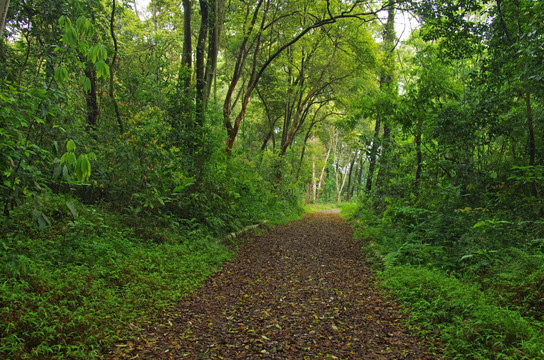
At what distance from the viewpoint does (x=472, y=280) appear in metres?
4.46

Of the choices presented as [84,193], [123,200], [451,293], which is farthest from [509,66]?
[84,193]

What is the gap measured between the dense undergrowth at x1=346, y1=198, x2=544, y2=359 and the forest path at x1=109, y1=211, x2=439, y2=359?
0.38 meters

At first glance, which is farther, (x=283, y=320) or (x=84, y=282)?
(x=283, y=320)

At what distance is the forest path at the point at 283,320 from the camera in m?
3.17

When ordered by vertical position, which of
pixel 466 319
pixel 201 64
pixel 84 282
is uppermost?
pixel 201 64

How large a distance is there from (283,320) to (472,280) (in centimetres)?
280

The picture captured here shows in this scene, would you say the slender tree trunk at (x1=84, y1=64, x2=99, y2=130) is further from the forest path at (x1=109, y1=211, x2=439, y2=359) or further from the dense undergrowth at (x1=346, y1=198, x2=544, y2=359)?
the dense undergrowth at (x1=346, y1=198, x2=544, y2=359)

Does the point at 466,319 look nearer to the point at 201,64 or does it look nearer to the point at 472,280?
the point at 472,280

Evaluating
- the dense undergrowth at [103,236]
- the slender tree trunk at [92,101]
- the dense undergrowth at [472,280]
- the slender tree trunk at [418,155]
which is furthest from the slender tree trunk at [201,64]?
the slender tree trunk at [418,155]

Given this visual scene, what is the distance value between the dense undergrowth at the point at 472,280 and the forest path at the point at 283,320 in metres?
0.38

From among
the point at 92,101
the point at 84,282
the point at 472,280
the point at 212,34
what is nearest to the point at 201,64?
the point at 212,34

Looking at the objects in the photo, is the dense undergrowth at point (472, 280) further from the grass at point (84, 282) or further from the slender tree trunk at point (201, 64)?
the slender tree trunk at point (201, 64)

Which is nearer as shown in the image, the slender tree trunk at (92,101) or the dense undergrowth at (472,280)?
the dense undergrowth at (472,280)

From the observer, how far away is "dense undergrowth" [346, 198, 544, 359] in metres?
3.02
